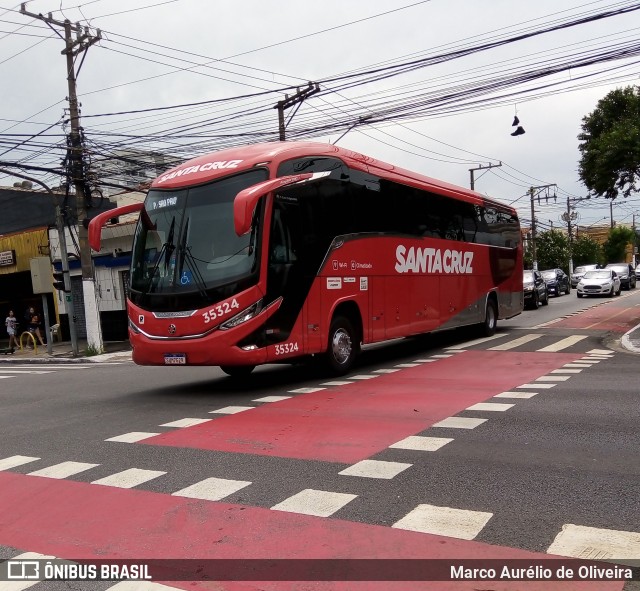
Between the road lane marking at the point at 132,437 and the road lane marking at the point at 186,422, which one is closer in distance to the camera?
the road lane marking at the point at 132,437

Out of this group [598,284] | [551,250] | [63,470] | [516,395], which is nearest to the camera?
[63,470]

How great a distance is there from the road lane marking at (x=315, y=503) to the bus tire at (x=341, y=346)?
20.3ft

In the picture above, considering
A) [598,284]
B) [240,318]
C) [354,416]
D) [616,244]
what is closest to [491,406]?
[354,416]

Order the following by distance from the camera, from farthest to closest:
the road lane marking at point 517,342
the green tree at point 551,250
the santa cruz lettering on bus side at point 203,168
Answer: the green tree at point 551,250 → the road lane marking at point 517,342 → the santa cruz lettering on bus side at point 203,168

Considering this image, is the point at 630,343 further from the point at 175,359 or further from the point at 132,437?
the point at 132,437

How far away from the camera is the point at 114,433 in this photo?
7.73 metres

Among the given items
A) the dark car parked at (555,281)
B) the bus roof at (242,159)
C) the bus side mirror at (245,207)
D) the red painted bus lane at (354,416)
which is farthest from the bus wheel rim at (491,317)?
the dark car parked at (555,281)

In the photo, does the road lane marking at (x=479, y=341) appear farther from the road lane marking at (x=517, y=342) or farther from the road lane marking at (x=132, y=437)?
the road lane marking at (x=132, y=437)

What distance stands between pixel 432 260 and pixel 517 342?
133 inches

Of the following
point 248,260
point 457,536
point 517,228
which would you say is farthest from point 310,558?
point 517,228

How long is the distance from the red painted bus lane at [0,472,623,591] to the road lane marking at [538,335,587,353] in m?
11.1

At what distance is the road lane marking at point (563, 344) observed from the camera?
47.7ft

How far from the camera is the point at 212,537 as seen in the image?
14.0ft

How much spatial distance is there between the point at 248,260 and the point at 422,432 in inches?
153
